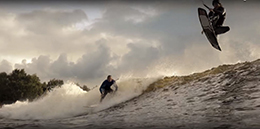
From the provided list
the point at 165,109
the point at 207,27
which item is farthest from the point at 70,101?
the point at 207,27

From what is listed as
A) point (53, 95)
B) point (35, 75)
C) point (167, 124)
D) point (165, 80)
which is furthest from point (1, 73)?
point (167, 124)

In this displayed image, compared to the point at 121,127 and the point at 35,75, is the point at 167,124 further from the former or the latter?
the point at 35,75

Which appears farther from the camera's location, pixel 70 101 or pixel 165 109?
pixel 70 101

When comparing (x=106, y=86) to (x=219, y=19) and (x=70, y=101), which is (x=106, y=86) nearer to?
(x=70, y=101)

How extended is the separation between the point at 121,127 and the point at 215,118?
81.8 inches

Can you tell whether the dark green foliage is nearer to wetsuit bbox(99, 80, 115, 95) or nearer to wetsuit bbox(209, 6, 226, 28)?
wetsuit bbox(99, 80, 115, 95)

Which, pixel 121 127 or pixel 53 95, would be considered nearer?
pixel 121 127

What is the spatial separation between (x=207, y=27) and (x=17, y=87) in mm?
43641

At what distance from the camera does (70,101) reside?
14250 mm

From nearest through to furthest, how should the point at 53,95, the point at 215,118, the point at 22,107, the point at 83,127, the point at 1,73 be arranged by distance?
the point at 215,118, the point at 83,127, the point at 22,107, the point at 53,95, the point at 1,73

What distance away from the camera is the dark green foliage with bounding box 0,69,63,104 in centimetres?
4578

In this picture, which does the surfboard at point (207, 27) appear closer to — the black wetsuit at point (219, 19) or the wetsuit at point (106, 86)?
the black wetsuit at point (219, 19)

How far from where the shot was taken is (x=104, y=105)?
1231 cm

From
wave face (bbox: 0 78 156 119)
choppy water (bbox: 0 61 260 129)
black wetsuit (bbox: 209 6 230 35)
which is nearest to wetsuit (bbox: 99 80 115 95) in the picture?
wave face (bbox: 0 78 156 119)
